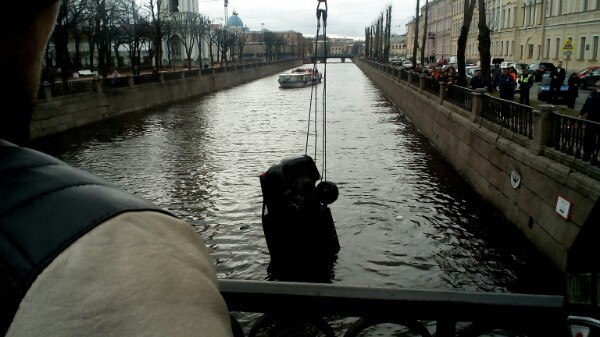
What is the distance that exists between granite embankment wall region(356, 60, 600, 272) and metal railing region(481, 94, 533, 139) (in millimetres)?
174

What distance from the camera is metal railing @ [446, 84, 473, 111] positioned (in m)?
15.0

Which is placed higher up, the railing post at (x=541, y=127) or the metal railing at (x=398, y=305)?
the metal railing at (x=398, y=305)

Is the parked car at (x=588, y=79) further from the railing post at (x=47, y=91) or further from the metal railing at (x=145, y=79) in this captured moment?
the railing post at (x=47, y=91)

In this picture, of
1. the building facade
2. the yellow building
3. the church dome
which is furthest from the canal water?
the church dome

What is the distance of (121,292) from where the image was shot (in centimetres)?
51

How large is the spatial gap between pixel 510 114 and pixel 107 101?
20.6 m

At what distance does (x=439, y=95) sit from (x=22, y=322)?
20152mm

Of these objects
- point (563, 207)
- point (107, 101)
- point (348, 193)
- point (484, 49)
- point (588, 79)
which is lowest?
point (348, 193)

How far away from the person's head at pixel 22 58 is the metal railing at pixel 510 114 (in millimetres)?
10207

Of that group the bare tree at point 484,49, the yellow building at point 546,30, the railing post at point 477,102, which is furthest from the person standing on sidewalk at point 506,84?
the yellow building at point 546,30

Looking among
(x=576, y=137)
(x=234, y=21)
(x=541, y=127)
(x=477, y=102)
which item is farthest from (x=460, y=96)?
(x=234, y=21)

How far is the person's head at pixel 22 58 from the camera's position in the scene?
0.63 meters

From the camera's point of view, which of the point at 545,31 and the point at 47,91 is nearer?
the point at 47,91

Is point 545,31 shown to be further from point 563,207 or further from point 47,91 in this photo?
point 563,207
